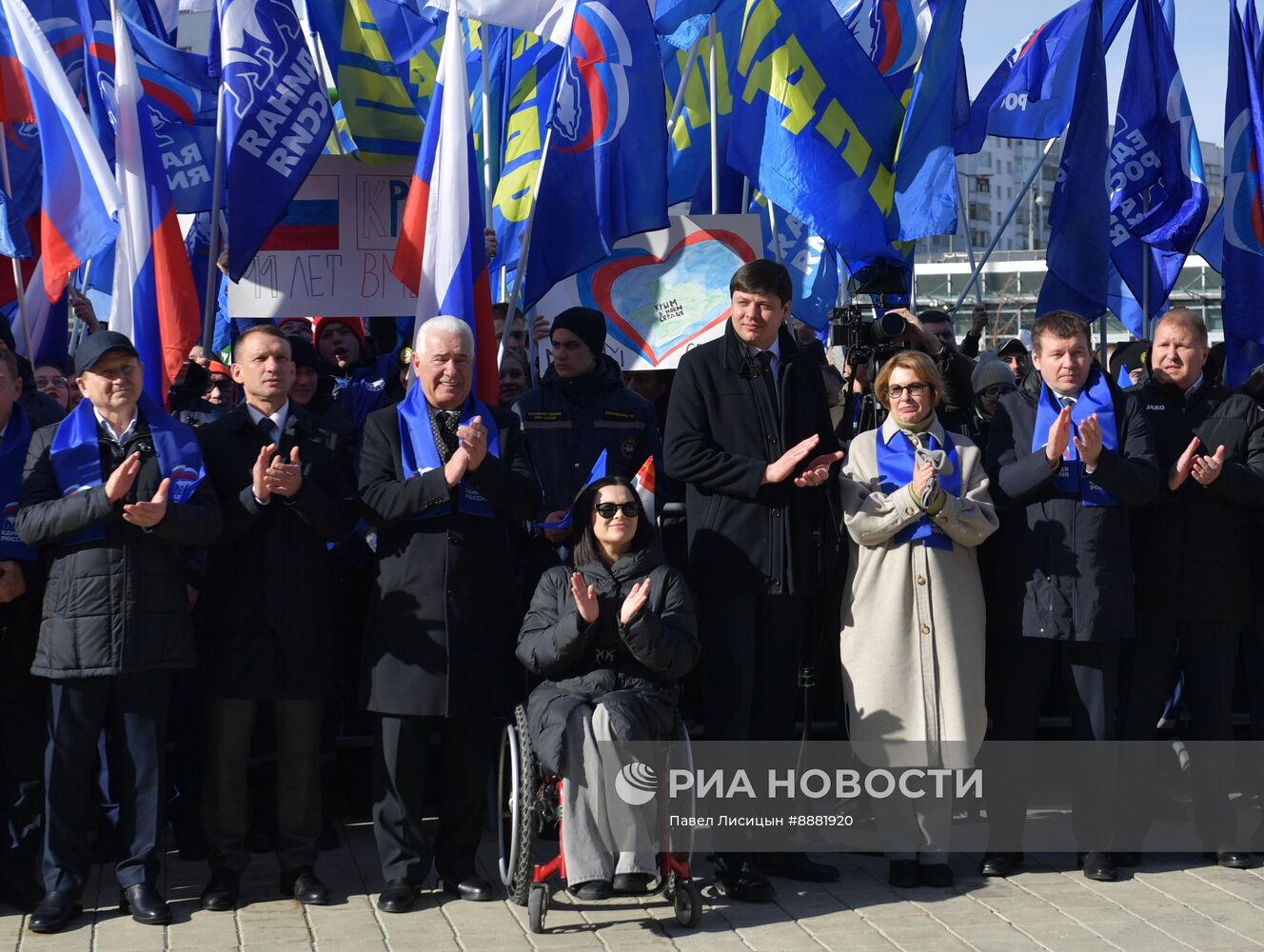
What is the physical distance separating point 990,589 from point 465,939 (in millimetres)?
2615

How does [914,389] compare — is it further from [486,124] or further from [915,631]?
[486,124]

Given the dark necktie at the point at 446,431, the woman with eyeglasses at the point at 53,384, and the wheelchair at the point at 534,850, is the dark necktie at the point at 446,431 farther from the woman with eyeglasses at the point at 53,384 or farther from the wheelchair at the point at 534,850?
the woman with eyeglasses at the point at 53,384

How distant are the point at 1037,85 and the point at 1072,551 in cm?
693

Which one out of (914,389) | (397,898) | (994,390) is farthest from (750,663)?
(994,390)

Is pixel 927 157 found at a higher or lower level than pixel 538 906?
higher

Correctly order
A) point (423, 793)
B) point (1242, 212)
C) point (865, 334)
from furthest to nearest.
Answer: point (1242, 212), point (865, 334), point (423, 793)

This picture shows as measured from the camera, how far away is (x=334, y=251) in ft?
26.1

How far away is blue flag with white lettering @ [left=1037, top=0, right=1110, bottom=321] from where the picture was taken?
919 centimetres

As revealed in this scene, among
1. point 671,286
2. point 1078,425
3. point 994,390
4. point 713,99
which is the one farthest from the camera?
point 713,99

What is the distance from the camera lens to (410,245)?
7.19 m

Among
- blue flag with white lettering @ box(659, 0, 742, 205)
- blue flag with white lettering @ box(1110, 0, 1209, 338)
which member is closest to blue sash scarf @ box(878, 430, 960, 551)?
blue flag with white lettering @ box(659, 0, 742, 205)

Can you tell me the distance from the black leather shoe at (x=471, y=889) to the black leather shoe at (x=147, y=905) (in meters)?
1.00

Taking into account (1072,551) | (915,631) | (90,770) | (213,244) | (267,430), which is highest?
(213,244)

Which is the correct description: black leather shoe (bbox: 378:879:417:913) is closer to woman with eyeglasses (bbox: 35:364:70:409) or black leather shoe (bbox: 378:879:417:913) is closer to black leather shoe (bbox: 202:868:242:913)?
black leather shoe (bbox: 202:868:242:913)
